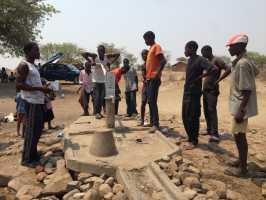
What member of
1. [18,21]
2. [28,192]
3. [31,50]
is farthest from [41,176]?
[18,21]

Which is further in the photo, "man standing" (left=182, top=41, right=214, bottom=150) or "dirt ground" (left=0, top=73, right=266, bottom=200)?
"man standing" (left=182, top=41, right=214, bottom=150)

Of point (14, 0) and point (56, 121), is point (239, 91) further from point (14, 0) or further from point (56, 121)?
point (14, 0)

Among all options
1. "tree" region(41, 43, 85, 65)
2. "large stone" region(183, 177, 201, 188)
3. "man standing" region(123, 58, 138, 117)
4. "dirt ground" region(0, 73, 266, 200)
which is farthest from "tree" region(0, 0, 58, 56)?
"tree" region(41, 43, 85, 65)

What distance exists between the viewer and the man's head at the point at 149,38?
664cm

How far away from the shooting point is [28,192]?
4375 millimetres

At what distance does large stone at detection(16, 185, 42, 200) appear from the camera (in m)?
4.32

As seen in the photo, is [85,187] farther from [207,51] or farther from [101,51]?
[101,51]

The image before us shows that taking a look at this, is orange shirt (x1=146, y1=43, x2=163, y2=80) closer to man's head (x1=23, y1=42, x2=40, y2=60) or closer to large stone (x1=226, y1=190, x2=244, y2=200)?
man's head (x1=23, y1=42, x2=40, y2=60)

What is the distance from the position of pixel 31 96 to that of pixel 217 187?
9.41ft

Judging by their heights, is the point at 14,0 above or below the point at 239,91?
above

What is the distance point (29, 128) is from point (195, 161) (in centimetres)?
247

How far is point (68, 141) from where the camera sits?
586 centimetres

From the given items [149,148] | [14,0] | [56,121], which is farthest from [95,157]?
[14,0]

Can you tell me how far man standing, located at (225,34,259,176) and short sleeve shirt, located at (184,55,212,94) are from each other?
1.20 meters
